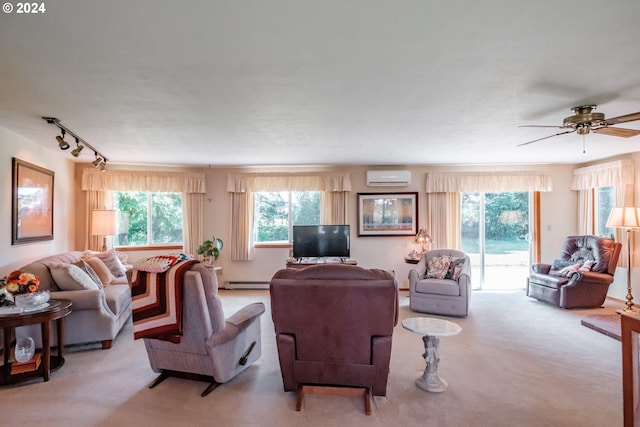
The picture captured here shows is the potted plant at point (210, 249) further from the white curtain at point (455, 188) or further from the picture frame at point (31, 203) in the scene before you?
the white curtain at point (455, 188)

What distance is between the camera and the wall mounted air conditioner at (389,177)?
594cm

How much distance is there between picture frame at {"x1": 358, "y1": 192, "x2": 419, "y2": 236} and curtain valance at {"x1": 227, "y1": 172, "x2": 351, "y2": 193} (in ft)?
1.77

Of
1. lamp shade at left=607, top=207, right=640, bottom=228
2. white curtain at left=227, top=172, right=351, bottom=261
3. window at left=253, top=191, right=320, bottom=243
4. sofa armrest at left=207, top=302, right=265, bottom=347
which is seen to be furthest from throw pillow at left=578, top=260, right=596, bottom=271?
sofa armrest at left=207, top=302, right=265, bottom=347

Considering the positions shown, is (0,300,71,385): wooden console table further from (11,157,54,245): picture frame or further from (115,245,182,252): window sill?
(115,245,182,252): window sill

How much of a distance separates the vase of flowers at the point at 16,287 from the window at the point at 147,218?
324 centimetres

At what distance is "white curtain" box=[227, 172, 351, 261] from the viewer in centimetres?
606

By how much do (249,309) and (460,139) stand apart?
127 inches

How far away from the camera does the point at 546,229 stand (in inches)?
242

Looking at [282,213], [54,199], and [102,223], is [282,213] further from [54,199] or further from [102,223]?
[54,199]

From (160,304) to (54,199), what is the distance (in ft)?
12.4

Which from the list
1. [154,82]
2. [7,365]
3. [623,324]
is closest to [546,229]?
[623,324]

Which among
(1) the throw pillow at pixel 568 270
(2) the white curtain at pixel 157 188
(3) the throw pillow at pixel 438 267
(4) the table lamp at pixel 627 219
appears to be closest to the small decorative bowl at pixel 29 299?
(2) the white curtain at pixel 157 188

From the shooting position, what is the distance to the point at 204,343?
2.43m

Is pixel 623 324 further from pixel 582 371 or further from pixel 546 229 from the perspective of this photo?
pixel 546 229
